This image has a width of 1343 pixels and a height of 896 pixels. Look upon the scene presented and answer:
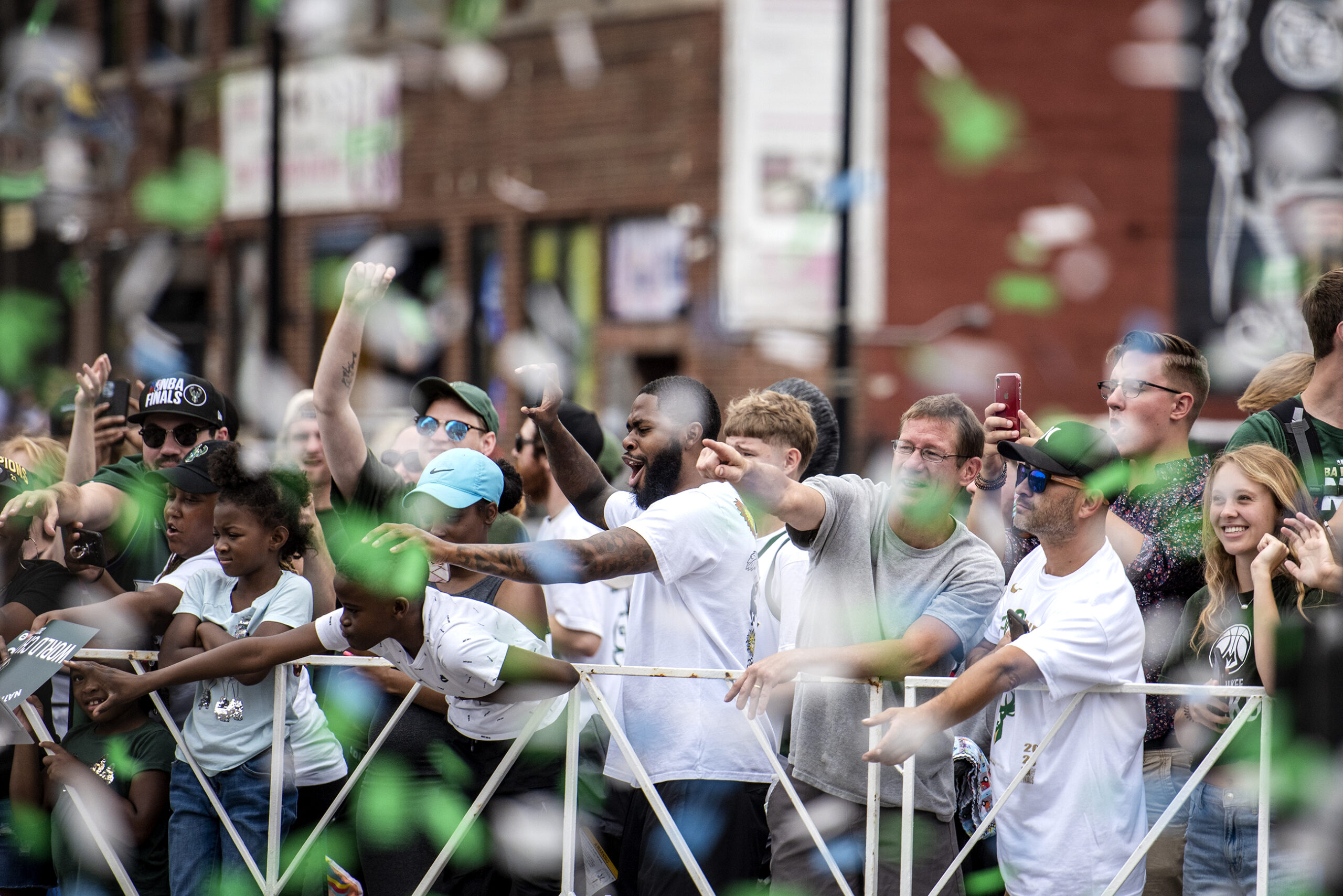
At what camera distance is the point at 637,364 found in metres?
15.2

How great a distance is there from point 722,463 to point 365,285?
5.31ft

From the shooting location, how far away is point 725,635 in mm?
4086

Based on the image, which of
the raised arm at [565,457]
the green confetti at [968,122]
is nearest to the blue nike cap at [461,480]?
the raised arm at [565,457]

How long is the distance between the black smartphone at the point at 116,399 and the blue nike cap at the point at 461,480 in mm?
2389

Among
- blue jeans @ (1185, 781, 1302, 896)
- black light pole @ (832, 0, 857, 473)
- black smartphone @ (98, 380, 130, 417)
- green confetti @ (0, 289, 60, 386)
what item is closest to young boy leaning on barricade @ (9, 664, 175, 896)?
black smartphone @ (98, 380, 130, 417)

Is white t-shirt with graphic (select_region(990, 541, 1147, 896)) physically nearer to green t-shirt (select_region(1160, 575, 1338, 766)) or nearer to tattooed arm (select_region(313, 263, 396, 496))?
green t-shirt (select_region(1160, 575, 1338, 766))

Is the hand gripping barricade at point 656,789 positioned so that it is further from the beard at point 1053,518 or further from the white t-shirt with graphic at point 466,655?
the beard at point 1053,518

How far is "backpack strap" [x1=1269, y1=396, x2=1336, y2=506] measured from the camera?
4.21m

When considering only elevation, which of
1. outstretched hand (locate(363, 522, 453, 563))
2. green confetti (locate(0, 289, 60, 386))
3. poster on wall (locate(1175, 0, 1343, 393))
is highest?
poster on wall (locate(1175, 0, 1343, 393))

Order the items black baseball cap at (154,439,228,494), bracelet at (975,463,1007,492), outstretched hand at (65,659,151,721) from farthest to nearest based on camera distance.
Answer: bracelet at (975,463,1007,492), black baseball cap at (154,439,228,494), outstretched hand at (65,659,151,721)

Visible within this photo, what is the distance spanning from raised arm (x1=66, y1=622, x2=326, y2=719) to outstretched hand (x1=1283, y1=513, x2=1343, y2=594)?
2600mm

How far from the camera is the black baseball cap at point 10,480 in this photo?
4707 millimetres

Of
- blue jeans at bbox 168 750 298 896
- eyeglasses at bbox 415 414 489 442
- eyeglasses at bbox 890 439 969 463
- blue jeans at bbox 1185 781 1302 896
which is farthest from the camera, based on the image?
eyeglasses at bbox 415 414 489 442

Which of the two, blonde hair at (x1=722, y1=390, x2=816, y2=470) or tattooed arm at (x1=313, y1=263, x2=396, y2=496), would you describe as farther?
tattooed arm at (x1=313, y1=263, x2=396, y2=496)
